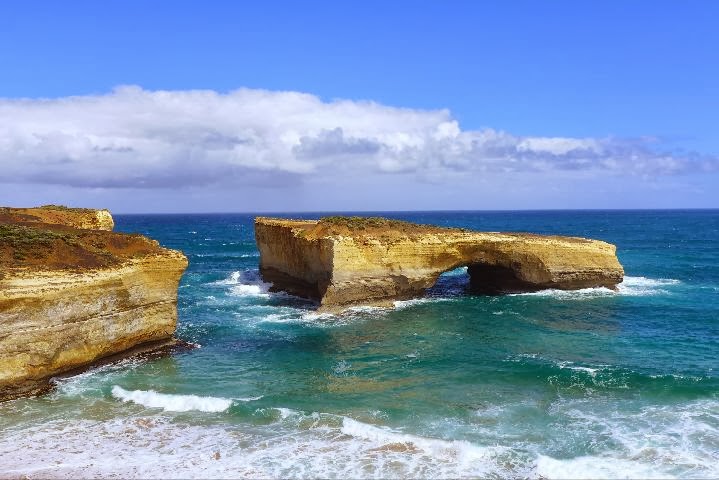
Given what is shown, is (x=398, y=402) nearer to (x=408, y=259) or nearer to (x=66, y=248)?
(x=66, y=248)

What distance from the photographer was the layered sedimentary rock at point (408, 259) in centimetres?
3019

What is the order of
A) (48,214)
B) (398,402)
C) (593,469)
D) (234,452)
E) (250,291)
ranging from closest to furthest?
(593,469) < (234,452) < (398,402) < (48,214) < (250,291)

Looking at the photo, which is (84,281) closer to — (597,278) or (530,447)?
(530,447)

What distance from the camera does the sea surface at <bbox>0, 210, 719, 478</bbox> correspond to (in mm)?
13781

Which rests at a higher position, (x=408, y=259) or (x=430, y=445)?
(x=408, y=259)

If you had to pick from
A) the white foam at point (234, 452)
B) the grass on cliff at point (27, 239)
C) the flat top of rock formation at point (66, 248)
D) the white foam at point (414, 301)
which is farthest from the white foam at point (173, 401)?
the white foam at point (414, 301)

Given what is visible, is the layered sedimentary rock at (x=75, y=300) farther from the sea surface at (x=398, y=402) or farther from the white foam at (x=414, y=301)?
the white foam at (x=414, y=301)

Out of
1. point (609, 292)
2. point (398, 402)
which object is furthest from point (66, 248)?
point (609, 292)

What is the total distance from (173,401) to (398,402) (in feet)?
22.6

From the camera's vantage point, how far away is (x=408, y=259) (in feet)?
104

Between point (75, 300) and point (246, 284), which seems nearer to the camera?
point (75, 300)

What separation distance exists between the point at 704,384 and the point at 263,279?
93.8 ft

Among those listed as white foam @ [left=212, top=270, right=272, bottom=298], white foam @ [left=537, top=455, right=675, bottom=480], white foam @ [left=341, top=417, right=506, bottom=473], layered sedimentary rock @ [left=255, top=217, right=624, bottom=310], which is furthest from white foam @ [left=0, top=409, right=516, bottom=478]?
white foam @ [left=212, top=270, right=272, bottom=298]

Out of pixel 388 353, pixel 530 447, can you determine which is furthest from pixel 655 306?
pixel 530 447
